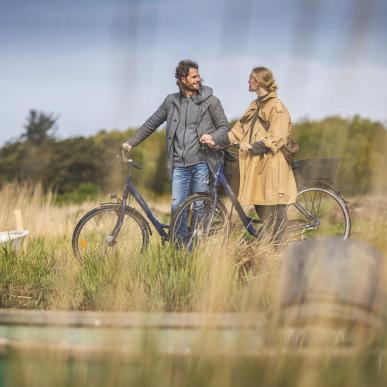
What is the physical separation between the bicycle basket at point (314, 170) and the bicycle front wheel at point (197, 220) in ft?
2.59

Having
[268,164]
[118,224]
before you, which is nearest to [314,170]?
[268,164]

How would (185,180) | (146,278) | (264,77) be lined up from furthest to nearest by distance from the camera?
(185,180), (264,77), (146,278)

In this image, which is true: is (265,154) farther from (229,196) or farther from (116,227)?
(116,227)

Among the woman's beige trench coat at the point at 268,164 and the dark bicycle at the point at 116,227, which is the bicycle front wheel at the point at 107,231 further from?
the woman's beige trench coat at the point at 268,164

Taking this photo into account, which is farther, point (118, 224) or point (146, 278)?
point (118, 224)

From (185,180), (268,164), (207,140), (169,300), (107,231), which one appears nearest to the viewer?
(169,300)

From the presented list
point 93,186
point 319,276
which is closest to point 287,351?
point 319,276

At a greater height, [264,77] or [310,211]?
[264,77]

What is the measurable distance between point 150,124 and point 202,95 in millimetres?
538

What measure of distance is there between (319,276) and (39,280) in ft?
9.60

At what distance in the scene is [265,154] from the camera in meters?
6.45

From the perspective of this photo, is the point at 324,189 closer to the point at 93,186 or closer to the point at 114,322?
the point at 114,322

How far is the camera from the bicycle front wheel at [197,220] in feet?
21.5

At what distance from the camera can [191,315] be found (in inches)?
174
